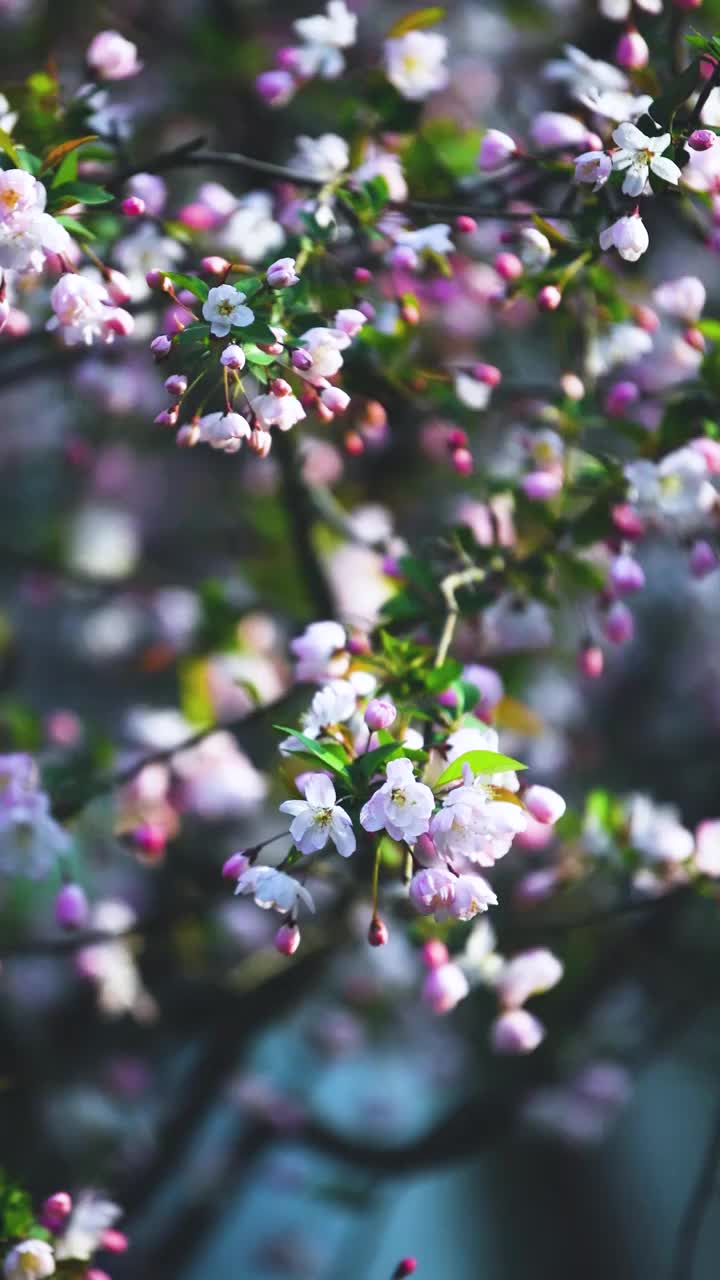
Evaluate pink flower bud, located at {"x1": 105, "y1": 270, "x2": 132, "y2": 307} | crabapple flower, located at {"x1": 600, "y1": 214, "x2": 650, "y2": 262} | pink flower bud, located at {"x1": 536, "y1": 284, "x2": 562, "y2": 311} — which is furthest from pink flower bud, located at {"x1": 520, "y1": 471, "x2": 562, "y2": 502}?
pink flower bud, located at {"x1": 105, "y1": 270, "x2": 132, "y2": 307}

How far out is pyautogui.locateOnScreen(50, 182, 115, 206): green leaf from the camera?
1.08 meters

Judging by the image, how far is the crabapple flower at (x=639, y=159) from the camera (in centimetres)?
104

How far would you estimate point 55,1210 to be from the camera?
119cm

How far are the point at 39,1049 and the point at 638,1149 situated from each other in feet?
3.97

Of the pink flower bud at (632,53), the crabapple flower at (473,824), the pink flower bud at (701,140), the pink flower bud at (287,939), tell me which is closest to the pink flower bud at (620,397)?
the pink flower bud at (632,53)

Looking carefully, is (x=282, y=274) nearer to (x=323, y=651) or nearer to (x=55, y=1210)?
(x=323, y=651)

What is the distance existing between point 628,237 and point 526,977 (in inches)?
31.1

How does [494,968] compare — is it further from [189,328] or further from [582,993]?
[189,328]

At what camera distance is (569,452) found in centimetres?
148

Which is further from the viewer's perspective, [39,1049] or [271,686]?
[39,1049]

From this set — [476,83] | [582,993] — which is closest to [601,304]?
[582,993]

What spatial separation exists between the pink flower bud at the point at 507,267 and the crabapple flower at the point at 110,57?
44 cm

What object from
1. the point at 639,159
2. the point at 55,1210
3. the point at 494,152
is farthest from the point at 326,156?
the point at 55,1210

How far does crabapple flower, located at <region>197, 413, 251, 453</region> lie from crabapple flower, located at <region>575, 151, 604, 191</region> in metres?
0.34
